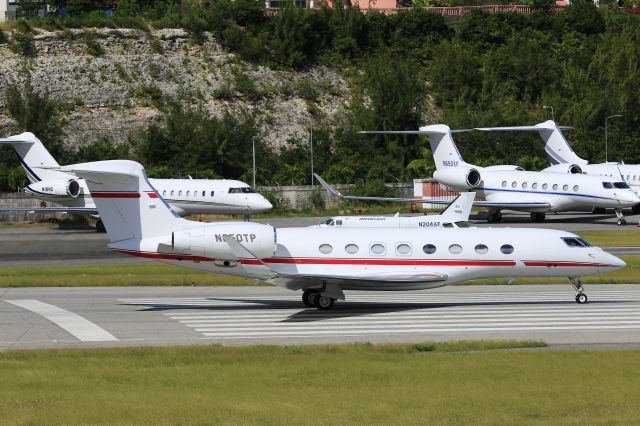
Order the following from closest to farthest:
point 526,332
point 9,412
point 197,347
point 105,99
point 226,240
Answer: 1. point 9,412
2. point 197,347
3. point 526,332
4. point 226,240
5. point 105,99

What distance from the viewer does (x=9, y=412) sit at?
14.4 metres

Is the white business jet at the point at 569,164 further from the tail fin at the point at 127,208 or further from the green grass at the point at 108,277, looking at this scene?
the tail fin at the point at 127,208

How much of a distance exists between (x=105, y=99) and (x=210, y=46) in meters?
11.3

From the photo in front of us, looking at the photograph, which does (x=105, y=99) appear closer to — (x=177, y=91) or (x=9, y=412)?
(x=177, y=91)

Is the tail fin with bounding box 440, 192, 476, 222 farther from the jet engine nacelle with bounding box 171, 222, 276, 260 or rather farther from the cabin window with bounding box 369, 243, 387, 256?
the jet engine nacelle with bounding box 171, 222, 276, 260

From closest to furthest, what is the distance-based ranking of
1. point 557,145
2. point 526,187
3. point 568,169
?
point 526,187
point 568,169
point 557,145

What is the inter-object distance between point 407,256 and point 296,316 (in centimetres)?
313

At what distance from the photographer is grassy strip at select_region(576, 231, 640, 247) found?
45.5 metres

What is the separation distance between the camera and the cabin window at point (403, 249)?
25.8 meters

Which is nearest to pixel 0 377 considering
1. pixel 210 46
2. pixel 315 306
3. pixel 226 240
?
pixel 226 240

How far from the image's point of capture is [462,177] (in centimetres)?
6000

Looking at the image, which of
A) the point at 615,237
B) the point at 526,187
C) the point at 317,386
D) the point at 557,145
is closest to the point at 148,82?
the point at 557,145

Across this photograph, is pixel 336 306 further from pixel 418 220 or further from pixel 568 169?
pixel 568 169

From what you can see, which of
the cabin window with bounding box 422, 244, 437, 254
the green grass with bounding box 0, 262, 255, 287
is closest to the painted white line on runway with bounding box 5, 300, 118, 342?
the green grass with bounding box 0, 262, 255, 287
